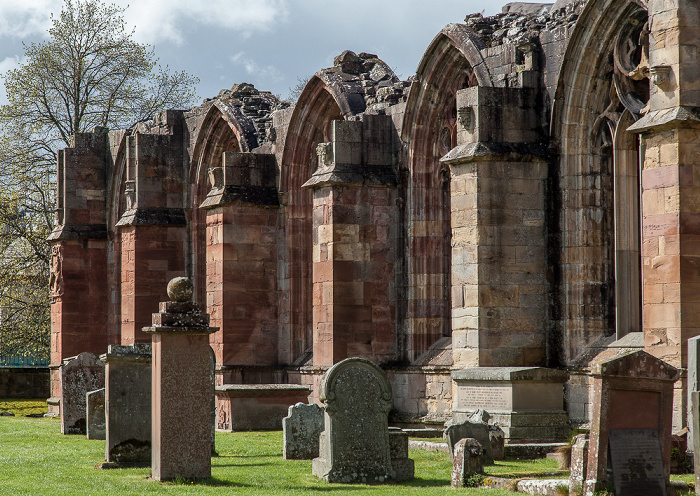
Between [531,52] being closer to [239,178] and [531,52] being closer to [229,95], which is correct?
[239,178]

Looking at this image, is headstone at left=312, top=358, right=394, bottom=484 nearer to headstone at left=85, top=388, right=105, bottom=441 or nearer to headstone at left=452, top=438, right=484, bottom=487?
headstone at left=452, top=438, right=484, bottom=487

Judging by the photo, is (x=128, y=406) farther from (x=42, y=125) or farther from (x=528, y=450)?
(x=42, y=125)

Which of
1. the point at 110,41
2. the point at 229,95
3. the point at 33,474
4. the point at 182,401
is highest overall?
the point at 110,41

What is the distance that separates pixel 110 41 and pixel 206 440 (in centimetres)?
2501

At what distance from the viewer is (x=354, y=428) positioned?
11.7 metres

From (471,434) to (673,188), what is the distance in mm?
3179

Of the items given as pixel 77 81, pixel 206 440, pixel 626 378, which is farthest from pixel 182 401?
pixel 77 81

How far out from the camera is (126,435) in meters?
13.3

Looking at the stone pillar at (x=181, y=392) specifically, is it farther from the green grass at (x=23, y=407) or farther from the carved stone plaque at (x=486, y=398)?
the green grass at (x=23, y=407)

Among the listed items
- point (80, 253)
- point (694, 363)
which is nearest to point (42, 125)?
point (80, 253)

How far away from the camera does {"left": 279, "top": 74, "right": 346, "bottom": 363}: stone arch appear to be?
22.5 meters

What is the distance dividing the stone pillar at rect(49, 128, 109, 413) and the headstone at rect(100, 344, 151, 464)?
14.9 meters

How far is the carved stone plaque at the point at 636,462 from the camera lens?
977 cm

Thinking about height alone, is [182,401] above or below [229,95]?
below
